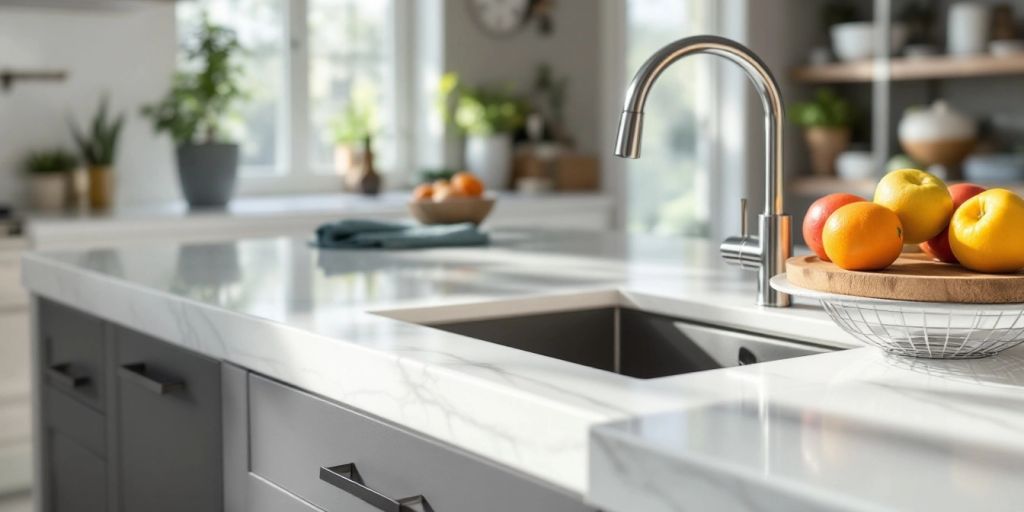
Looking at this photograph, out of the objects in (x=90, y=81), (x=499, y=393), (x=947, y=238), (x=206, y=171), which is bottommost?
(x=499, y=393)

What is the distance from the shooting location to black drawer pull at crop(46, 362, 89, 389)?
197cm

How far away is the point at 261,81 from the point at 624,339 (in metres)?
3.43

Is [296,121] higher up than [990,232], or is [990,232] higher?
[296,121]

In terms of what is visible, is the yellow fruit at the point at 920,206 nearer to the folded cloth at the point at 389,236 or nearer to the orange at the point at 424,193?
the folded cloth at the point at 389,236

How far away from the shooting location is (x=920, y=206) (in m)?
1.18

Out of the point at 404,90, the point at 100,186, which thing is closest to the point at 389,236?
the point at 100,186

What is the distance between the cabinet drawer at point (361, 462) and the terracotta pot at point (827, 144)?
443cm

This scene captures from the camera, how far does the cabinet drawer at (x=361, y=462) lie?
1045 mm

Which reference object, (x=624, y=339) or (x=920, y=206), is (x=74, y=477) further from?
(x=920, y=206)

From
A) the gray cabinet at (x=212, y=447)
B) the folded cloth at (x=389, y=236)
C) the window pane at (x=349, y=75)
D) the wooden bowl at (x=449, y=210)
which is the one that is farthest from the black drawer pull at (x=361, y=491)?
the window pane at (x=349, y=75)

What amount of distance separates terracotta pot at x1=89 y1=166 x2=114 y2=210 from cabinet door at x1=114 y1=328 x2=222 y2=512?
2409mm

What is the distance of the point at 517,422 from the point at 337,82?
4.17 metres

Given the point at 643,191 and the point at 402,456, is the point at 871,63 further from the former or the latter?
the point at 402,456

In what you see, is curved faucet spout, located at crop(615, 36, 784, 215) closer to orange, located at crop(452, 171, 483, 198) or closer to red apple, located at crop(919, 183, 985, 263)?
red apple, located at crop(919, 183, 985, 263)
